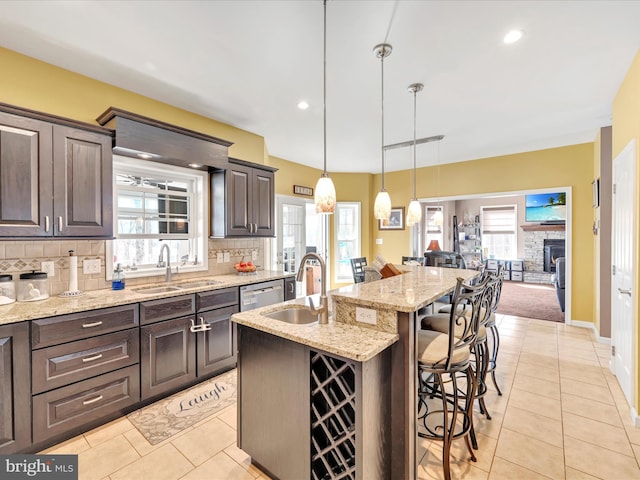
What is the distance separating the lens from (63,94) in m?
2.48

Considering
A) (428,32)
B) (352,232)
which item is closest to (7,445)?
(428,32)

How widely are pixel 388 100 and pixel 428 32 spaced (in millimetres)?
1065

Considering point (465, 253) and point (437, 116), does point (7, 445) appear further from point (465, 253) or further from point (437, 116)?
point (465, 253)

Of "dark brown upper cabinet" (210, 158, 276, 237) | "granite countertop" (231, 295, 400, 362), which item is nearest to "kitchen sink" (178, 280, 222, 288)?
"dark brown upper cabinet" (210, 158, 276, 237)

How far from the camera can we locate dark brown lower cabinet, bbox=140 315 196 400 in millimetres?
2385

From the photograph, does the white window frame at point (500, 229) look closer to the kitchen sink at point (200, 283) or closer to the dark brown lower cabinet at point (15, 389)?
the kitchen sink at point (200, 283)

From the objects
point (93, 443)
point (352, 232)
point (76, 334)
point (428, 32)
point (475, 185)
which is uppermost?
point (428, 32)

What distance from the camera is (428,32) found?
2076 mm

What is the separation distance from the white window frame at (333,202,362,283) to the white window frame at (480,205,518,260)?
5.80 metres

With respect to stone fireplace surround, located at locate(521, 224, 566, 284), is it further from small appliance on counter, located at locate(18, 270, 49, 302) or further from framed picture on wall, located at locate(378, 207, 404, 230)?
small appliance on counter, located at locate(18, 270, 49, 302)

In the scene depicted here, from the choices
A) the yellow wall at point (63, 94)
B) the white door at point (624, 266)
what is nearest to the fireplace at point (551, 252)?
the white door at point (624, 266)

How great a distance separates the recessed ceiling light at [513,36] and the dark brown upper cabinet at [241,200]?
2.75m

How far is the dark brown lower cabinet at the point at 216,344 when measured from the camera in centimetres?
277

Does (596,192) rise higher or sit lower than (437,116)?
lower
